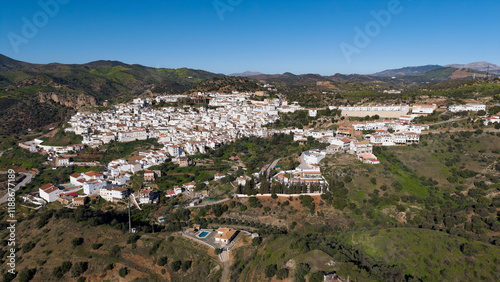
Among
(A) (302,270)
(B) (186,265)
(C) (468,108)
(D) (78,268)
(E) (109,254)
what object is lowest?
(D) (78,268)

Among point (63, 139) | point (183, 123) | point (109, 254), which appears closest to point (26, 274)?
point (109, 254)

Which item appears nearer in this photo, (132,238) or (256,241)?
(256,241)

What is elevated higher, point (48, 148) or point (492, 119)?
point (492, 119)

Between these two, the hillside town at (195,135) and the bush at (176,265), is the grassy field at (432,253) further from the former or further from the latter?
the bush at (176,265)

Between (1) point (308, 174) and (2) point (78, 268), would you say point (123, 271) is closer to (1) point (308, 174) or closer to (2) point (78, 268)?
(2) point (78, 268)

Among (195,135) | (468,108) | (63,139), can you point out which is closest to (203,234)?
(195,135)

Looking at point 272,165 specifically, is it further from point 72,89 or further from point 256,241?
point 72,89

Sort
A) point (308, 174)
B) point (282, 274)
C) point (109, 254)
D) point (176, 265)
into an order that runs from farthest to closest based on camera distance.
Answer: point (308, 174) → point (109, 254) → point (176, 265) → point (282, 274)

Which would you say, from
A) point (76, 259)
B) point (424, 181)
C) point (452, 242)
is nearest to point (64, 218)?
point (76, 259)

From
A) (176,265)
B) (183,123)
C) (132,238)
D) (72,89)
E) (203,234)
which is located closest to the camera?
(176,265)

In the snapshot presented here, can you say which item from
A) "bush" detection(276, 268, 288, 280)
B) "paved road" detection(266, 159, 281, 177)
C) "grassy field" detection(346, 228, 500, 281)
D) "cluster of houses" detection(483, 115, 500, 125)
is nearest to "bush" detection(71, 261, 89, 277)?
"bush" detection(276, 268, 288, 280)

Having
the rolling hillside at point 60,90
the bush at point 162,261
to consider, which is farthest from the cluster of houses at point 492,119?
the rolling hillside at point 60,90
